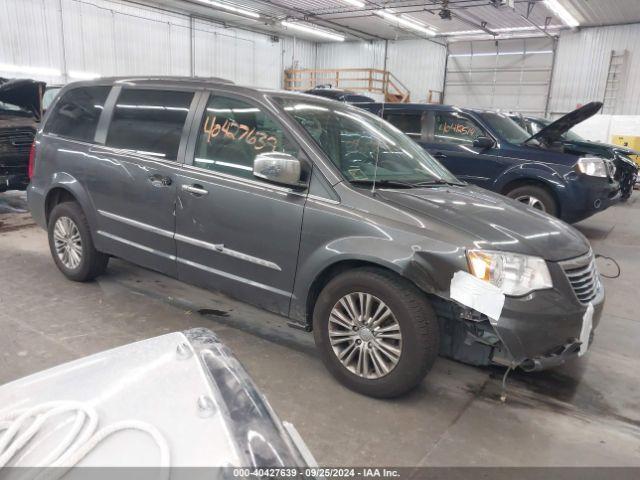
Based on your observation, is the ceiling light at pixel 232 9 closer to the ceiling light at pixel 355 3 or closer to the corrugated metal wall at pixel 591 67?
the ceiling light at pixel 355 3

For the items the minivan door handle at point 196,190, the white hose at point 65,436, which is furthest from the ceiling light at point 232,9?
the white hose at point 65,436

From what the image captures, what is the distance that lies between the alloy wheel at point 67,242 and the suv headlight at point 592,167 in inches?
232

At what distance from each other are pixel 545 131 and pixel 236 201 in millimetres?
5263

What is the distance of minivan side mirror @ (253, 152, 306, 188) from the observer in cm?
270

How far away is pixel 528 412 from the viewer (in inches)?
106

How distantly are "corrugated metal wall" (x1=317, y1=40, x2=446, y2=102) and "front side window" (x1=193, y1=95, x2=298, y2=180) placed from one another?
19.3 meters

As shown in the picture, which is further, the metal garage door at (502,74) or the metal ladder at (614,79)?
the metal garage door at (502,74)

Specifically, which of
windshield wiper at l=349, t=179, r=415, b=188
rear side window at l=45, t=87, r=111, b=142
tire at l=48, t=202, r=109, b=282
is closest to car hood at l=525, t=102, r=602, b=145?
windshield wiper at l=349, t=179, r=415, b=188

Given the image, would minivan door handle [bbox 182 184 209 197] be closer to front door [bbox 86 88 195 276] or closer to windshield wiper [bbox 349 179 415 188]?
front door [bbox 86 88 195 276]

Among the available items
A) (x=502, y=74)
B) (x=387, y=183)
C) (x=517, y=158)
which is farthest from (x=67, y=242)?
(x=502, y=74)

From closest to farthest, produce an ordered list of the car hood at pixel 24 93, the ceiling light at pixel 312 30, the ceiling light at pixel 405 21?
the car hood at pixel 24 93, the ceiling light at pixel 405 21, the ceiling light at pixel 312 30

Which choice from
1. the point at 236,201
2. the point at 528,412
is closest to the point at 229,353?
the point at 236,201

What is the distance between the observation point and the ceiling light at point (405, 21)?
1596 centimetres

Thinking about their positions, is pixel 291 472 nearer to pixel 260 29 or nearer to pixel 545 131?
pixel 545 131
